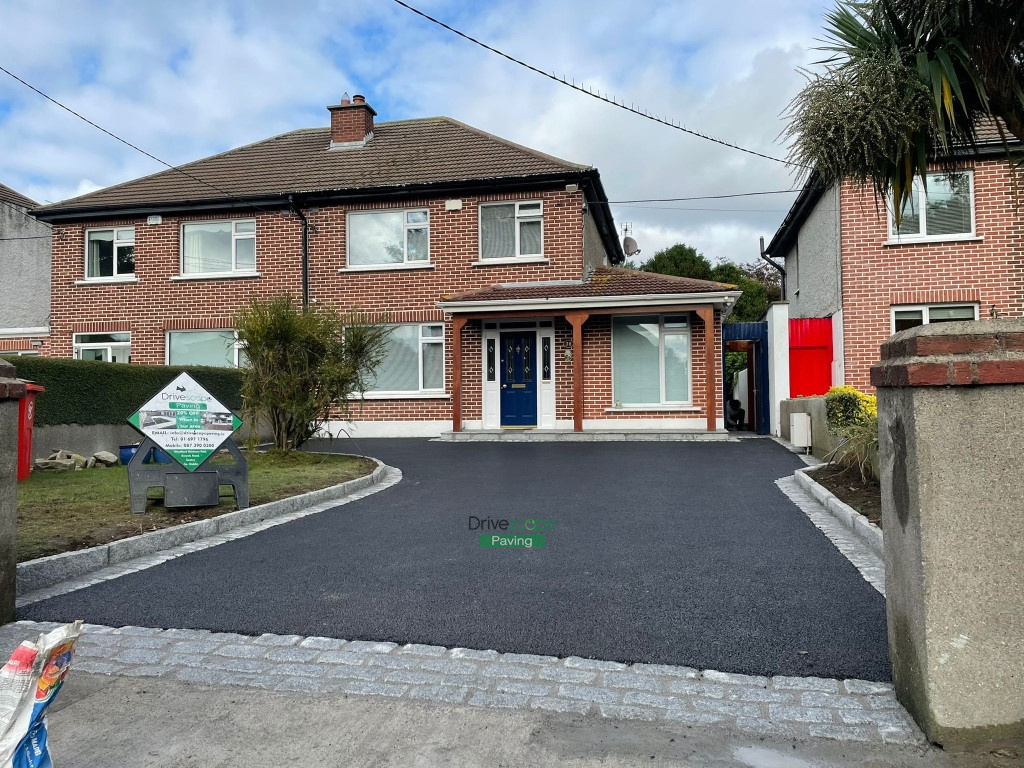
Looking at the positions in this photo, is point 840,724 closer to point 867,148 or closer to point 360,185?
point 867,148

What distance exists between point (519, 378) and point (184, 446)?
434 inches

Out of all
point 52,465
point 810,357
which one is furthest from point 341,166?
point 810,357

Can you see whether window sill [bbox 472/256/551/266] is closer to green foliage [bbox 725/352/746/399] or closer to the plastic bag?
green foliage [bbox 725/352/746/399]

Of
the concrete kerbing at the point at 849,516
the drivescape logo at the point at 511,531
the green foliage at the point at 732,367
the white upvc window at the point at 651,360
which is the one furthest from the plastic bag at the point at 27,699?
the green foliage at the point at 732,367

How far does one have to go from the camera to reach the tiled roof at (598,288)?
15.9 metres

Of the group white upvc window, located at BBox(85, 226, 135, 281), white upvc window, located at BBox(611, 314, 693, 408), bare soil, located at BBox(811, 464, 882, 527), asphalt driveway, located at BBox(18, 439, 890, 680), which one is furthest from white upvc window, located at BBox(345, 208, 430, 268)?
bare soil, located at BBox(811, 464, 882, 527)

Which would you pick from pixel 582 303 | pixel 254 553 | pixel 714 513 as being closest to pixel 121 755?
pixel 254 553

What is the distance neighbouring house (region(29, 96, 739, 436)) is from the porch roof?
0.15ft

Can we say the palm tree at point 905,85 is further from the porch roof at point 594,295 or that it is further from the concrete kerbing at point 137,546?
the porch roof at point 594,295

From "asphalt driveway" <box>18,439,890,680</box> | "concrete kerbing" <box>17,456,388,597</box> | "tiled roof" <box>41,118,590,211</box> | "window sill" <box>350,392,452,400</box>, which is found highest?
"tiled roof" <box>41,118,590,211</box>

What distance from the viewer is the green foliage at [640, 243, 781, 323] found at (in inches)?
1372

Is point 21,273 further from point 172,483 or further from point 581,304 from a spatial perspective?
point 172,483

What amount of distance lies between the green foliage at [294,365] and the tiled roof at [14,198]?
763 inches

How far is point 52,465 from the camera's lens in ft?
33.8
